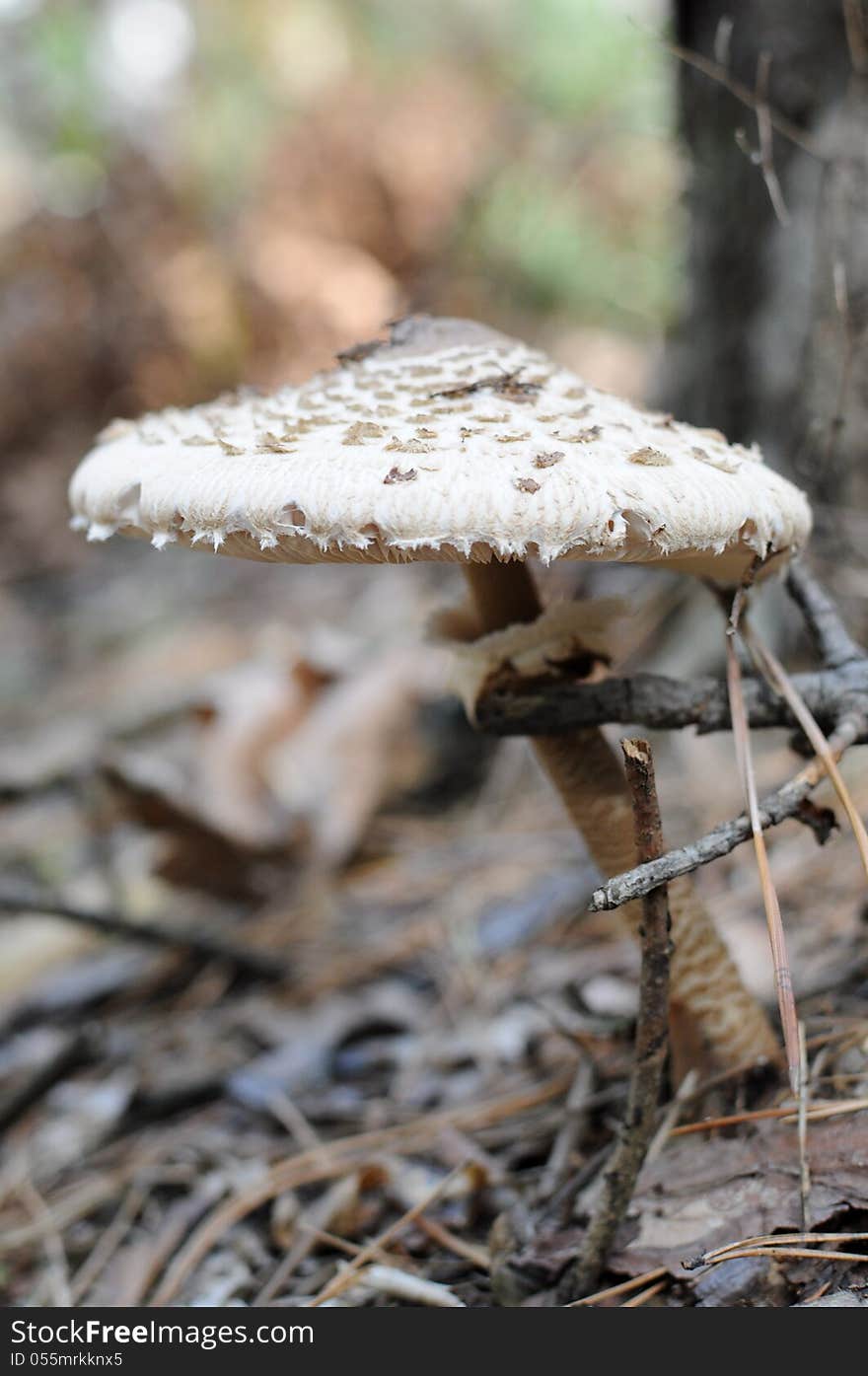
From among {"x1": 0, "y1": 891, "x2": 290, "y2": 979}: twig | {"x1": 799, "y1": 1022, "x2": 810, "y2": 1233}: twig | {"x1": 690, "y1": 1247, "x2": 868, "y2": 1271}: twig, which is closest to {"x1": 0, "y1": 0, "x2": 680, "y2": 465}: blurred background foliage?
{"x1": 0, "y1": 891, "x2": 290, "y2": 979}: twig

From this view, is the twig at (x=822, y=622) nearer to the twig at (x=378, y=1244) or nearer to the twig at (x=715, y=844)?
the twig at (x=715, y=844)

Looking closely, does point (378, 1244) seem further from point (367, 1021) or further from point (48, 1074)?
point (48, 1074)

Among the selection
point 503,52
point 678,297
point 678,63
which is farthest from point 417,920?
point 503,52

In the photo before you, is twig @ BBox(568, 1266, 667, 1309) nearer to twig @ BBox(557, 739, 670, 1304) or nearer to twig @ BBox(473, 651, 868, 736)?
twig @ BBox(557, 739, 670, 1304)

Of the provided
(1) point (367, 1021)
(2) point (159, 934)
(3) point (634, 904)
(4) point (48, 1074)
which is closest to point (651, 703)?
(3) point (634, 904)

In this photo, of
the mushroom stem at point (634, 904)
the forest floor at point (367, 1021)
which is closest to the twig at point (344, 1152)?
the forest floor at point (367, 1021)

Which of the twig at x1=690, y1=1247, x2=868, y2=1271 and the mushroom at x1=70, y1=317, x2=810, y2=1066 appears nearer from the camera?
the mushroom at x1=70, y1=317, x2=810, y2=1066

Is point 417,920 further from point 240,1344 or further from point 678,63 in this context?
point 678,63
